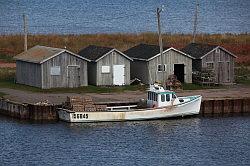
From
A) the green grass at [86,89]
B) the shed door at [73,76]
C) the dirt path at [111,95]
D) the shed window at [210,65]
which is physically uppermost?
the shed window at [210,65]

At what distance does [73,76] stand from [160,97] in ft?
39.4

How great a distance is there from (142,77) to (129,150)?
23.8 metres

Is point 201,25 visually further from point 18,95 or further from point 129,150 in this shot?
point 129,150

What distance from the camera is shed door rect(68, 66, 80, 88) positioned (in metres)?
84.0

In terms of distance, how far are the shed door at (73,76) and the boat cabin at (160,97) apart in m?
10.9

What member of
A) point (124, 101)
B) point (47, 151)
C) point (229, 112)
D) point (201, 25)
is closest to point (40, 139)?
point (47, 151)

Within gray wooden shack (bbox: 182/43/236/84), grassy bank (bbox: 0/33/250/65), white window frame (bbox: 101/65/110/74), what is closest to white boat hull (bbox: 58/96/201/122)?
white window frame (bbox: 101/65/110/74)

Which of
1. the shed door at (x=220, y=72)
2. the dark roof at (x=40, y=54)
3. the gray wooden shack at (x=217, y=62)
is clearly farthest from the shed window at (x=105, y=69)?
the shed door at (x=220, y=72)

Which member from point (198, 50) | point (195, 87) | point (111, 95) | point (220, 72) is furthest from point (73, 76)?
point (220, 72)

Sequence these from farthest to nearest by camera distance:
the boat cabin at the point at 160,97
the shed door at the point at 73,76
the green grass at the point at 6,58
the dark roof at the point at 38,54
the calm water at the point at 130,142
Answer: the green grass at the point at 6,58
the shed door at the point at 73,76
the dark roof at the point at 38,54
the boat cabin at the point at 160,97
the calm water at the point at 130,142

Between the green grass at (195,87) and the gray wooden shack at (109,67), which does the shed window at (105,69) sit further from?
the green grass at (195,87)

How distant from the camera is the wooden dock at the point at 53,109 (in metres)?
73.8

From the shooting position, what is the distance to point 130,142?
220 ft

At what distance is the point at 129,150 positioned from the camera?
211ft
